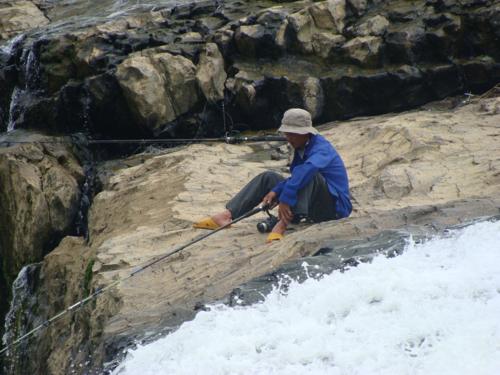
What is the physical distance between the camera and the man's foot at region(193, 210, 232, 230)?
7.27m

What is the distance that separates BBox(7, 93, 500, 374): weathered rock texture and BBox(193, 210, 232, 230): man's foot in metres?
0.12

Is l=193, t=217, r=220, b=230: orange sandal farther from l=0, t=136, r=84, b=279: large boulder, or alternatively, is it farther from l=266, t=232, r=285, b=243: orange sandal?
l=0, t=136, r=84, b=279: large boulder

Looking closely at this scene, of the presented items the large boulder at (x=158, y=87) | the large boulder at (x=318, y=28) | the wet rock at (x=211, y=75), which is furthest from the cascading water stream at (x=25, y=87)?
the large boulder at (x=318, y=28)

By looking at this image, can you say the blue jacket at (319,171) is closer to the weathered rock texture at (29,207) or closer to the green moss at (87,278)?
the green moss at (87,278)

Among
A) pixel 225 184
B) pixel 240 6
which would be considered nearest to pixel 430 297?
pixel 225 184

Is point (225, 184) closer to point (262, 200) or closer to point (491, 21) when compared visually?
point (262, 200)

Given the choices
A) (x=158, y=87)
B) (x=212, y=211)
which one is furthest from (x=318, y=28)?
(x=212, y=211)

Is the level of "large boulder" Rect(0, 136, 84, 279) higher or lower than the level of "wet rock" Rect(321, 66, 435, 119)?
lower

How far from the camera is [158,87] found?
11.7m

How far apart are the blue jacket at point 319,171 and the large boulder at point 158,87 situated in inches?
208

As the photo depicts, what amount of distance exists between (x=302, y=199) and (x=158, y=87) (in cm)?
560

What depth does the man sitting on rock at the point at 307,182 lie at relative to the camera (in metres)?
6.52

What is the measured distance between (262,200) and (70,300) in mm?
2267

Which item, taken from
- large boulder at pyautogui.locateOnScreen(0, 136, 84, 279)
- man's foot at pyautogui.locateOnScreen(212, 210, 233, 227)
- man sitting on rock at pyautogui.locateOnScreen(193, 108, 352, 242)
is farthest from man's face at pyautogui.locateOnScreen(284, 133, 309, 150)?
large boulder at pyautogui.locateOnScreen(0, 136, 84, 279)
